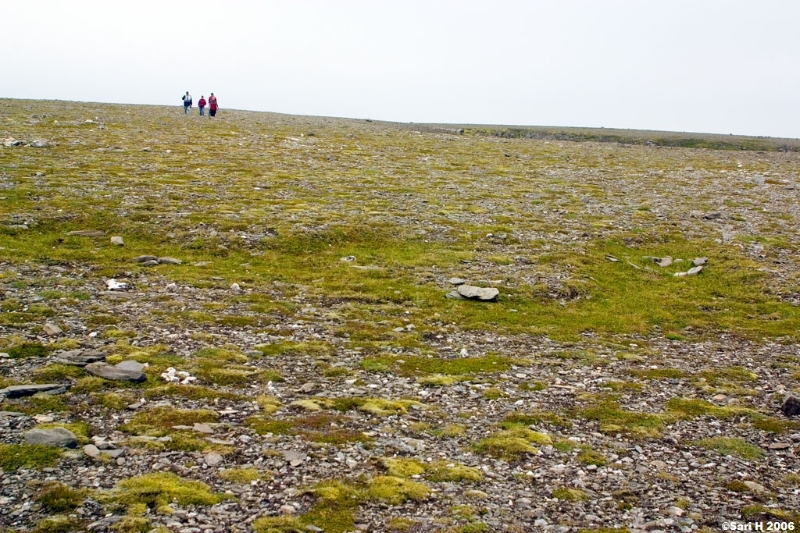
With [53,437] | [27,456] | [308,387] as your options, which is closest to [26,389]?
[53,437]

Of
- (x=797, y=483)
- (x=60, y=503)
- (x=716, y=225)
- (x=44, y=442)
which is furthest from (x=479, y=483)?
(x=716, y=225)

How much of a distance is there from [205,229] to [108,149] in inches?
1053

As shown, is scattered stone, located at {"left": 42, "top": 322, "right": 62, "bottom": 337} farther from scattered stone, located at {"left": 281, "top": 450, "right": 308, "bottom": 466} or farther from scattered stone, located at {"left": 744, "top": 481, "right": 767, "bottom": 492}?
scattered stone, located at {"left": 744, "top": 481, "right": 767, "bottom": 492}

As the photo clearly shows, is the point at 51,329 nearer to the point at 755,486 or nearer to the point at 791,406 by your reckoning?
the point at 755,486

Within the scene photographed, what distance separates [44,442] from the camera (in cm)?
1168

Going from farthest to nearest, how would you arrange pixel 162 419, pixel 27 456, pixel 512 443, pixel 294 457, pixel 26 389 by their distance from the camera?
pixel 26 389
pixel 512 443
pixel 162 419
pixel 294 457
pixel 27 456

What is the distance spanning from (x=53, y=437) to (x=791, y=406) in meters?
17.1

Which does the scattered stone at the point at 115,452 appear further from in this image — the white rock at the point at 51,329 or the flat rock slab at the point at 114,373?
the white rock at the point at 51,329

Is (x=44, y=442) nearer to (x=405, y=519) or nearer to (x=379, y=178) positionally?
(x=405, y=519)

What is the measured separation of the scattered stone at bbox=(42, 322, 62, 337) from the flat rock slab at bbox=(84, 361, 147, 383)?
2.91m

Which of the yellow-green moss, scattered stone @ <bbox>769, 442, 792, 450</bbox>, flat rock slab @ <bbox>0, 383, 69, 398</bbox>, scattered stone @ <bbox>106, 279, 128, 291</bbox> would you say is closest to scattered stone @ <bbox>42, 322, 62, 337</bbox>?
flat rock slab @ <bbox>0, 383, 69, 398</bbox>

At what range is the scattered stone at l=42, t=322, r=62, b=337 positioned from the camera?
17.5 meters

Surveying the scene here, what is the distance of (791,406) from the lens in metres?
15.6

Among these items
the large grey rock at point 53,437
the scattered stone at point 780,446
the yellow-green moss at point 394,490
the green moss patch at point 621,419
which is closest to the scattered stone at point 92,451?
the large grey rock at point 53,437
